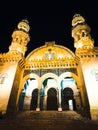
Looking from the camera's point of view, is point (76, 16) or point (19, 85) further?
point (76, 16)

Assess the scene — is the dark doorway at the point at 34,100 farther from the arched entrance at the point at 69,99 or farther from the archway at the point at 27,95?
the arched entrance at the point at 69,99

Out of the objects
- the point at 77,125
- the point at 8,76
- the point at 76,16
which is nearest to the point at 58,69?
the point at 8,76

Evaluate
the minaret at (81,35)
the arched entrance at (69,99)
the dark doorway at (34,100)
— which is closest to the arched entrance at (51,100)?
the arched entrance at (69,99)

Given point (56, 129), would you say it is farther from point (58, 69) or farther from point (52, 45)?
point (52, 45)

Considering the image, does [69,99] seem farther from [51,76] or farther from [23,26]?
[23,26]

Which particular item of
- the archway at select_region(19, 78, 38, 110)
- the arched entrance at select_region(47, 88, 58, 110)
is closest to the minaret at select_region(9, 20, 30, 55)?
the archway at select_region(19, 78, 38, 110)

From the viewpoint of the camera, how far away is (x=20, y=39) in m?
20.9

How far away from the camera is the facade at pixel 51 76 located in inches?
559

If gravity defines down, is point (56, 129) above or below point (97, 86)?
below

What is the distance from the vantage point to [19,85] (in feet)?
55.1

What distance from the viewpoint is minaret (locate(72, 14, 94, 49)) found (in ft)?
61.9

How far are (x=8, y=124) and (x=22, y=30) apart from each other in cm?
1566

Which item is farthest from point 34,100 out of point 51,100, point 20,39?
point 20,39

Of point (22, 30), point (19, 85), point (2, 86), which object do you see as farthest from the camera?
point (22, 30)
